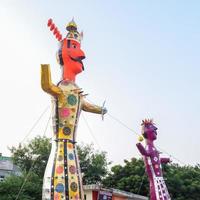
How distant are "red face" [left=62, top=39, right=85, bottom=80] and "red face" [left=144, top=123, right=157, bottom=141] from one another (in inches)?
135

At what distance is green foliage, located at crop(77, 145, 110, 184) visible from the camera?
76.2ft

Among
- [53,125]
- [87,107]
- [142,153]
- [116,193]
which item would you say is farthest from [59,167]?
[116,193]

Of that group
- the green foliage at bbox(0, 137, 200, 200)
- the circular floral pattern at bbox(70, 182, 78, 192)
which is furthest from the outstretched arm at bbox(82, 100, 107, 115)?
the green foliage at bbox(0, 137, 200, 200)

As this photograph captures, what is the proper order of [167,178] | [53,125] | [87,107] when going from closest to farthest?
[53,125] → [87,107] → [167,178]

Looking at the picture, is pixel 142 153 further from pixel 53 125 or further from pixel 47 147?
pixel 47 147

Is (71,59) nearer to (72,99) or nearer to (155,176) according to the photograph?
(72,99)

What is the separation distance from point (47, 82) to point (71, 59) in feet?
5.07

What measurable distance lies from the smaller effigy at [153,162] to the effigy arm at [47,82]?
3.61 meters

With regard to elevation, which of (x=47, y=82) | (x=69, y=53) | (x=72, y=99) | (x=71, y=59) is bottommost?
(x=72, y=99)

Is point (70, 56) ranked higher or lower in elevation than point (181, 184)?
higher

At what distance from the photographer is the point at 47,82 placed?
9.84m

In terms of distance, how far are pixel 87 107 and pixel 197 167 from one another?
16.8 m

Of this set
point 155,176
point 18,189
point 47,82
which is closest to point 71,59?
point 47,82

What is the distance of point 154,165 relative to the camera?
12.5m
